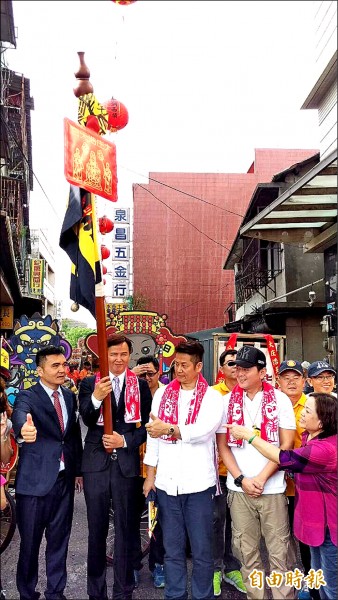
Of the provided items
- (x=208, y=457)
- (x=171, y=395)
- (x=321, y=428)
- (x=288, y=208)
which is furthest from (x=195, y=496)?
(x=288, y=208)

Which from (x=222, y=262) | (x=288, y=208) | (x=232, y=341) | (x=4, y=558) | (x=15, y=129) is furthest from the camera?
(x=222, y=262)

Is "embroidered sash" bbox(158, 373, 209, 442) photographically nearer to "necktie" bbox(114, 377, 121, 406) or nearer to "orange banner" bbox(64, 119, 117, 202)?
"necktie" bbox(114, 377, 121, 406)

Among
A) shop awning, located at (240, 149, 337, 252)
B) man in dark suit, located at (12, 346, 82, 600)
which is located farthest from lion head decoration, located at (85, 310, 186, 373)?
man in dark suit, located at (12, 346, 82, 600)

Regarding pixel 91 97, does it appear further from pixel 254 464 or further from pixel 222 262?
pixel 222 262

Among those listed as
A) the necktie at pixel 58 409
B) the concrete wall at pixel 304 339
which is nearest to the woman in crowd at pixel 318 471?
the necktie at pixel 58 409

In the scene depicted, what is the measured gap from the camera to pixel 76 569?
458 centimetres

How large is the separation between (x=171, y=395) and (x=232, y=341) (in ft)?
7.80

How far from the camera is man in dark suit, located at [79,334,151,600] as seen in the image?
3.71 metres

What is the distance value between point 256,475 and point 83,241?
2098mm

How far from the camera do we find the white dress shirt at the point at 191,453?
347cm

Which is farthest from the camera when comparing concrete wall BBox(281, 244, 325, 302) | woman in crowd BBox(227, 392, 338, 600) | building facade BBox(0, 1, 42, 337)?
concrete wall BBox(281, 244, 325, 302)

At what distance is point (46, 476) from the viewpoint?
3670 millimetres

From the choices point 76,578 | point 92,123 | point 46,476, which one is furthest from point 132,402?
point 92,123

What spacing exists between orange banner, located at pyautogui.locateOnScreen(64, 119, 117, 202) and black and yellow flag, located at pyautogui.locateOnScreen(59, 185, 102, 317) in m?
0.13
